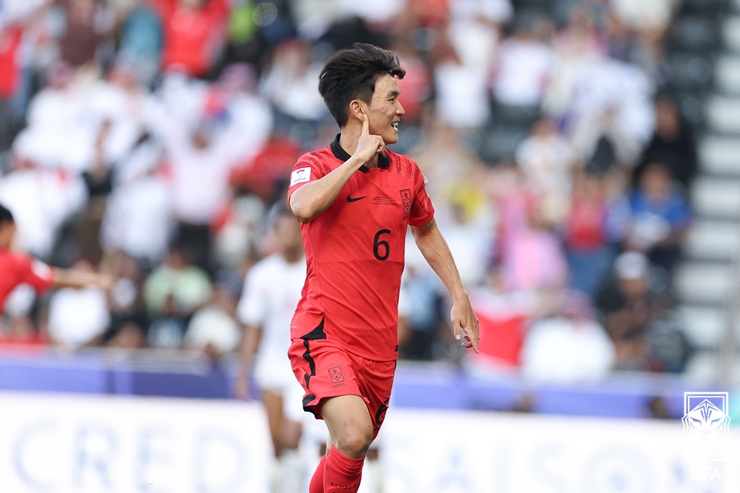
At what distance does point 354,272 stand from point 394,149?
7.27 meters

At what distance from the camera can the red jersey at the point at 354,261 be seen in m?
5.14

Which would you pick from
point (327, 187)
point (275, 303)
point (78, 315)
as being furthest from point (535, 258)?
point (327, 187)

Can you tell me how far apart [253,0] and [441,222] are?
3.92 meters

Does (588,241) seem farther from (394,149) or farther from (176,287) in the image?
(176,287)

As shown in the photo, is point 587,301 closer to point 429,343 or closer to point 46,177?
point 429,343

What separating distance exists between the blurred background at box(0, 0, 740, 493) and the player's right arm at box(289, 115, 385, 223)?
4071mm

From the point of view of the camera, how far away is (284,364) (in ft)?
27.0

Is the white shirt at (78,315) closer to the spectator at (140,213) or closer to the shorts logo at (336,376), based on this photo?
the spectator at (140,213)

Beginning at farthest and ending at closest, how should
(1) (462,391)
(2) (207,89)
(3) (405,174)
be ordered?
1. (2) (207,89)
2. (1) (462,391)
3. (3) (405,174)

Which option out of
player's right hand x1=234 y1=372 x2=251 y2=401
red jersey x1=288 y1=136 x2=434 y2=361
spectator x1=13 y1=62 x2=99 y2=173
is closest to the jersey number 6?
red jersey x1=288 y1=136 x2=434 y2=361

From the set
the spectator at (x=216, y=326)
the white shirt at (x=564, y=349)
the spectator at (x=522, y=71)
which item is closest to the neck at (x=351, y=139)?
the spectator at (x=216, y=326)

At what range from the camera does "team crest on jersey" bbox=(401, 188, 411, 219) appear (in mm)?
5293

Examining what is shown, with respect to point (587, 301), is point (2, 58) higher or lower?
higher

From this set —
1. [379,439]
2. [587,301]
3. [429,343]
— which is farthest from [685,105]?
[379,439]
